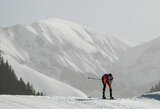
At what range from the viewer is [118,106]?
2519cm

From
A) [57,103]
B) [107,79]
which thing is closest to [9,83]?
[107,79]

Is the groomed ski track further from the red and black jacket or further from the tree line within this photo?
the tree line

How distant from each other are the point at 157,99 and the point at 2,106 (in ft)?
54.4

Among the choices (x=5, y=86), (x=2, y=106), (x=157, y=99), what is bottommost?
(x=2, y=106)

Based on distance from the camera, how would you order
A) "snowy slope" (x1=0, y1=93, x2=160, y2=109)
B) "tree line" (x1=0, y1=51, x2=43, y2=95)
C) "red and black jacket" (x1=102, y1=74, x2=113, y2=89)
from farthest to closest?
"tree line" (x1=0, y1=51, x2=43, y2=95), "red and black jacket" (x1=102, y1=74, x2=113, y2=89), "snowy slope" (x1=0, y1=93, x2=160, y2=109)

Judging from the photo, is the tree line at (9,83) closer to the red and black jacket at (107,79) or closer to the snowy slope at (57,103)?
the red and black jacket at (107,79)

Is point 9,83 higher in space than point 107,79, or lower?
higher

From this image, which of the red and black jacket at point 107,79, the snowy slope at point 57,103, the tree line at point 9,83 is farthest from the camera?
the tree line at point 9,83

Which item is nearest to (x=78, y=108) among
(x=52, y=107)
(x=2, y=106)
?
(x=52, y=107)

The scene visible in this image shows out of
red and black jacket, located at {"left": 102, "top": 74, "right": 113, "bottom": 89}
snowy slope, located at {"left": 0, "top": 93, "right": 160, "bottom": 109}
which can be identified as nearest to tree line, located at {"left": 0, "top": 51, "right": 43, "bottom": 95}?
red and black jacket, located at {"left": 102, "top": 74, "right": 113, "bottom": 89}

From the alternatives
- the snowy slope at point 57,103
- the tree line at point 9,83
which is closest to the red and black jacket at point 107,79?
the snowy slope at point 57,103

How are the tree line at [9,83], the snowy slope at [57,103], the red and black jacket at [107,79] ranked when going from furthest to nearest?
the tree line at [9,83], the red and black jacket at [107,79], the snowy slope at [57,103]

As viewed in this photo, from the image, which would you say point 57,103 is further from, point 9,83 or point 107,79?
point 9,83

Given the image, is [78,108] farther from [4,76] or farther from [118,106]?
[4,76]
